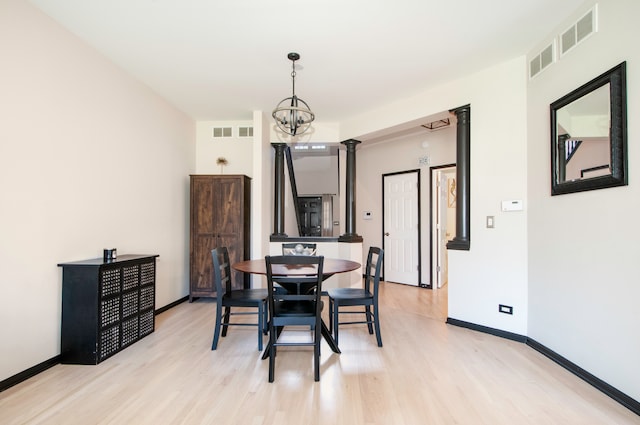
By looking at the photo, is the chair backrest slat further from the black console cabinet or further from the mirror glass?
the mirror glass

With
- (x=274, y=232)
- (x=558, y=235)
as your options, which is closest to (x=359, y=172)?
(x=274, y=232)

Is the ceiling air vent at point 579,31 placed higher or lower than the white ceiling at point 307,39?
lower

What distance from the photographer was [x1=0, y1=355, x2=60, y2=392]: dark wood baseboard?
81.1 inches

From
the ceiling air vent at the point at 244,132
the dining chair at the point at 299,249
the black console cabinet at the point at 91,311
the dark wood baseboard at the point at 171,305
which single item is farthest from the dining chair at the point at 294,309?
the ceiling air vent at the point at 244,132

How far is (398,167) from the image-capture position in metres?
5.64

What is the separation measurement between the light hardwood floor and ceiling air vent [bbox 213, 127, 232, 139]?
10.1ft

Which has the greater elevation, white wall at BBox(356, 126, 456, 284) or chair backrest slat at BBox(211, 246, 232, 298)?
white wall at BBox(356, 126, 456, 284)

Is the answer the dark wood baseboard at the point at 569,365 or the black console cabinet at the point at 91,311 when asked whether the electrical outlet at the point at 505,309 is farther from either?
the black console cabinet at the point at 91,311

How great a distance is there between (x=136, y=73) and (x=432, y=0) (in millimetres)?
2997

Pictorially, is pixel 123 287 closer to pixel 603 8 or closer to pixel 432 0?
pixel 432 0

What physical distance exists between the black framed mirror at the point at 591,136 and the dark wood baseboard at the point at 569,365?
1318 millimetres

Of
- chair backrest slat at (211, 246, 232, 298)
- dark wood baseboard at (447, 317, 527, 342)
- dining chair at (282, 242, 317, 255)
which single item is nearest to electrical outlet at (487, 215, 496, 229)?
dark wood baseboard at (447, 317, 527, 342)

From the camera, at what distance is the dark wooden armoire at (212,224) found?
4.33m

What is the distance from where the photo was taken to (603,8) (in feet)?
6.83
